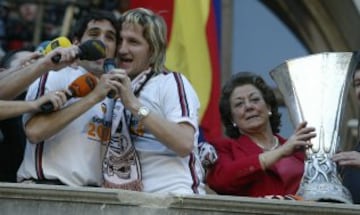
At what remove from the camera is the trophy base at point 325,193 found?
698 cm

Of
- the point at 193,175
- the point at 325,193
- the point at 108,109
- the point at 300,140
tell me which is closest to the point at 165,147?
the point at 193,175

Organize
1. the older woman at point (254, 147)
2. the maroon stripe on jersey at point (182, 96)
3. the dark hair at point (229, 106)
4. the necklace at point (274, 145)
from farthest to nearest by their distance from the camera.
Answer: the dark hair at point (229, 106), the necklace at point (274, 145), the older woman at point (254, 147), the maroon stripe on jersey at point (182, 96)

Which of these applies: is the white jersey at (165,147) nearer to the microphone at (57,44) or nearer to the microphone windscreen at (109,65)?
the microphone windscreen at (109,65)

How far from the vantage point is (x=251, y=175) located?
23.9 feet

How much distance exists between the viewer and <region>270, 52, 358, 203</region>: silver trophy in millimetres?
7070

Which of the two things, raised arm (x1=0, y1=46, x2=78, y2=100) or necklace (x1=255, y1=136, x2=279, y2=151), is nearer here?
raised arm (x1=0, y1=46, x2=78, y2=100)

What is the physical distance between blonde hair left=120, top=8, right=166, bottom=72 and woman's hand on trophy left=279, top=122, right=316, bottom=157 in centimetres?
62

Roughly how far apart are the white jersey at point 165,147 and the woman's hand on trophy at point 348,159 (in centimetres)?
56

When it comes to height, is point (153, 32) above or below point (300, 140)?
above

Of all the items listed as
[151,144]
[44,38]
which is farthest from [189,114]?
[44,38]

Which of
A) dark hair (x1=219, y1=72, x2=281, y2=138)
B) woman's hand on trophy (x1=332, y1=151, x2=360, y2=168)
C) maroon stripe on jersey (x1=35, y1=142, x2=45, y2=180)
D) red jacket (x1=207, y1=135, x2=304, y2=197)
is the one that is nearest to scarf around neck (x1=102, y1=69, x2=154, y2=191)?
maroon stripe on jersey (x1=35, y1=142, x2=45, y2=180)

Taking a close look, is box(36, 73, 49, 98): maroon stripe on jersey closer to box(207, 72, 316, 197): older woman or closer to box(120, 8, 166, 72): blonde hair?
box(120, 8, 166, 72): blonde hair

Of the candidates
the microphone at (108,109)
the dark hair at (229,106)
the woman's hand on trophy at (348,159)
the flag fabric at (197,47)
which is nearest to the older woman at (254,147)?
the dark hair at (229,106)

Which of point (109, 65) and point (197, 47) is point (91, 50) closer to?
point (109, 65)
